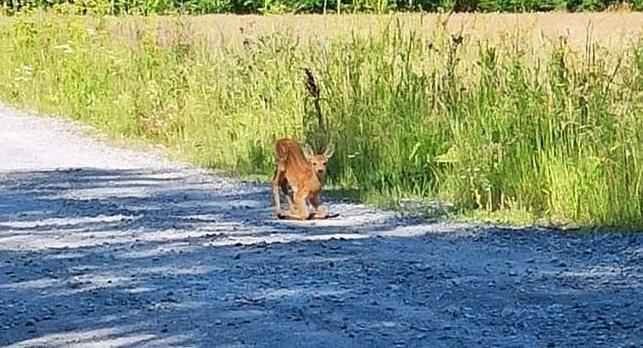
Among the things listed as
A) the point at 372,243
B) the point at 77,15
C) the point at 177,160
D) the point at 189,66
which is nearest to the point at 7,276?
the point at 372,243

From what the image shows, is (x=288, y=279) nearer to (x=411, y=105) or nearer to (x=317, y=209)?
(x=317, y=209)

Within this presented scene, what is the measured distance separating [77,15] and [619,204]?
1385 centimetres

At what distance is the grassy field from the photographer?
36.7 feet

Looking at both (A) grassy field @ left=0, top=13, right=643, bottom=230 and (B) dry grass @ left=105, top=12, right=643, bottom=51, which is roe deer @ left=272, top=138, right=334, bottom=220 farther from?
(B) dry grass @ left=105, top=12, right=643, bottom=51

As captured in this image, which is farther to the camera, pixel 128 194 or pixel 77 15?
pixel 77 15

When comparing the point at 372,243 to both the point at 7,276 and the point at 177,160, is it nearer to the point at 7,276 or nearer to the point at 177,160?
the point at 7,276

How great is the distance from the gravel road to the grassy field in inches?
33.8

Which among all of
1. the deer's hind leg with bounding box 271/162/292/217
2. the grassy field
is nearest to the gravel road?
the deer's hind leg with bounding box 271/162/292/217

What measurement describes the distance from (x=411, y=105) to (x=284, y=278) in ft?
17.3

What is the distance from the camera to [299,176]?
10680 mm

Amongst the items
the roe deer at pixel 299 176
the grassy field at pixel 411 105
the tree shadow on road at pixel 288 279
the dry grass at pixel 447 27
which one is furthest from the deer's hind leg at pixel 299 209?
the dry grass at pixel 447 27

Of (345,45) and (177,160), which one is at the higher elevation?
(345,45)

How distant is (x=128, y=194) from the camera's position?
1236 cm

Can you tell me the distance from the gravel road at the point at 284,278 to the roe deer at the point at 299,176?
0.53 feet
